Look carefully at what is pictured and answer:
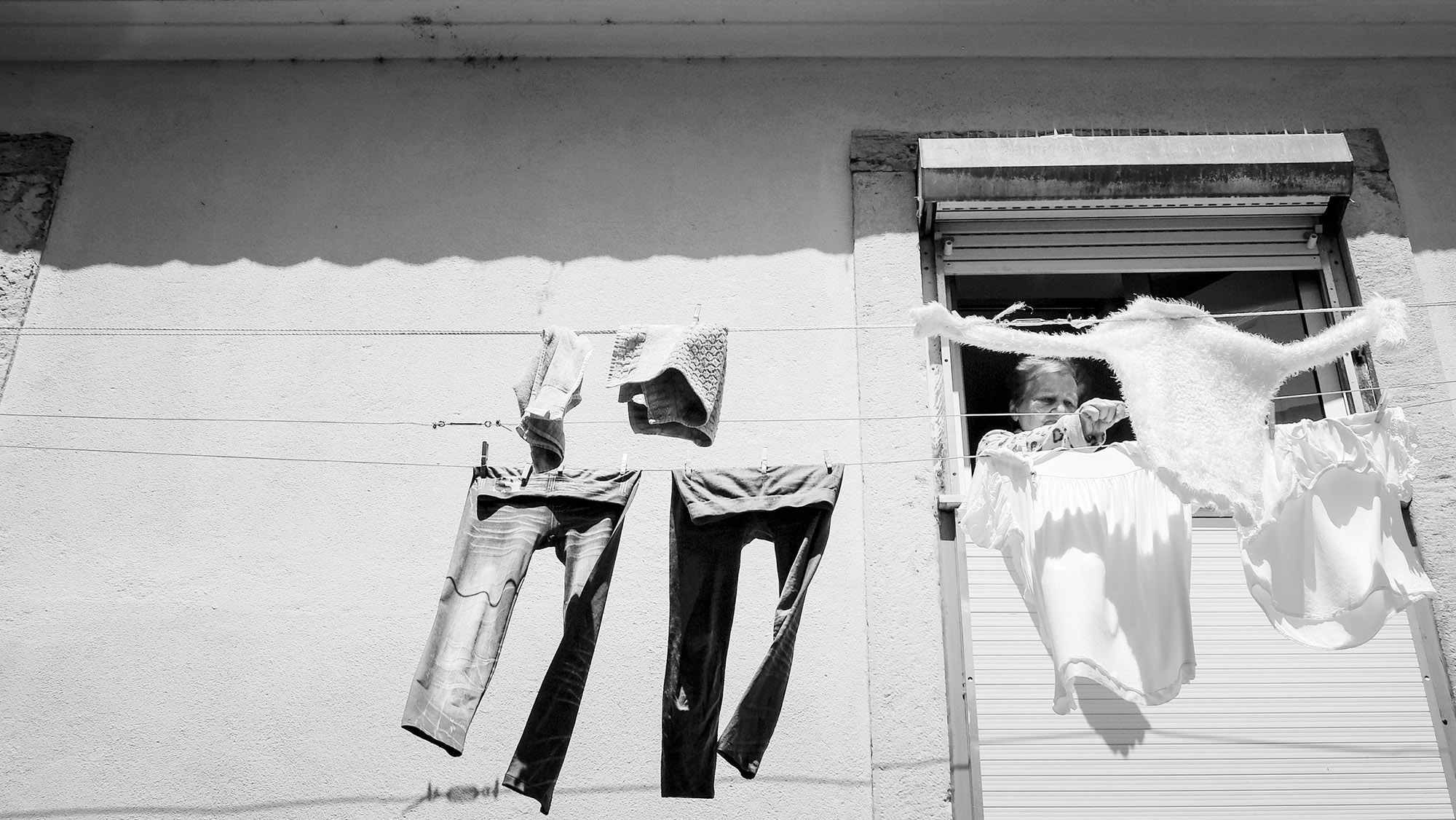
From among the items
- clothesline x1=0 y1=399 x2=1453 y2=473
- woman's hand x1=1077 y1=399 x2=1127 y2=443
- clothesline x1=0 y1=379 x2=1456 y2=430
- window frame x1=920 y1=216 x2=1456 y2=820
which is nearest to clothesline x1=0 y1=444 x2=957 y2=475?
clothesline x1=0 y1=399 x2=1453 y2=473

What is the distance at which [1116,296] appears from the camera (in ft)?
16.3

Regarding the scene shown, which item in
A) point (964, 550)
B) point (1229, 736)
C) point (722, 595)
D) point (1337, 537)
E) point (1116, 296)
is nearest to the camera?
point (1337, 537)

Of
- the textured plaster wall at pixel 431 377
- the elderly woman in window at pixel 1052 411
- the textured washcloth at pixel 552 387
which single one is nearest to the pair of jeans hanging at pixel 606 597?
the textured washcloth at pixel 552 387

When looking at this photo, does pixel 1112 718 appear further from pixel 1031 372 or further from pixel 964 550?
pixel 1031 372

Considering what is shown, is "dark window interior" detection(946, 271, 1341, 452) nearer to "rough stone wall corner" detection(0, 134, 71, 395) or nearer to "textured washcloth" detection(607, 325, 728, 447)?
"textured washcloth" detection(607, 325, 728, 447)

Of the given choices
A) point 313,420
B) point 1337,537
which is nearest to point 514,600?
point 313,420

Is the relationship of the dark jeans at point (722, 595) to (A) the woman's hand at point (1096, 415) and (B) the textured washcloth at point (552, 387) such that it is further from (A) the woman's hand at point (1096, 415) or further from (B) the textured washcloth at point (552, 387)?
(A) the woman's hand at point (1096, 415)

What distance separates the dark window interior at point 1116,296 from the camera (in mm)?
4836

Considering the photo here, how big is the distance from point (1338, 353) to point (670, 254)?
284 centimetres

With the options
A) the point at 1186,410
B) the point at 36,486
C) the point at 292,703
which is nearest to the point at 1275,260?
the point at 1186,410

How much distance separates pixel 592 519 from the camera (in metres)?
3.82

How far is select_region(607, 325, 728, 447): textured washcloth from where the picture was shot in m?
3.70

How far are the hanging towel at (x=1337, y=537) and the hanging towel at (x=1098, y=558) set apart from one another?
0.26m

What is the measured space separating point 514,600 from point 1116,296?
3068mm
